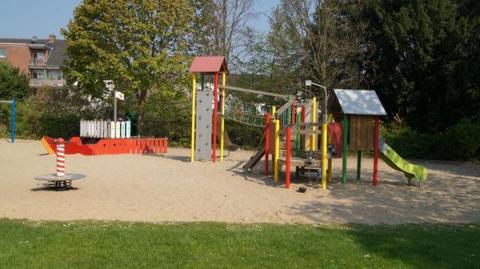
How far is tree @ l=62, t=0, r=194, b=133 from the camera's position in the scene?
26312 mm

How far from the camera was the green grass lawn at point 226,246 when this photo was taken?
601 cm

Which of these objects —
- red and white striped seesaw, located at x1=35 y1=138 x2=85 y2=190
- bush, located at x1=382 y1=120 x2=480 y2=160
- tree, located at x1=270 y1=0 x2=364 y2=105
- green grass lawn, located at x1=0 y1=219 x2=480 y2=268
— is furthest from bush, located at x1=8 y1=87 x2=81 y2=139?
green grass lawn, located at x1=0 y1=219 x2=480 y2=268

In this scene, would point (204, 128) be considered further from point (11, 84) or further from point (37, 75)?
point (37, 75)

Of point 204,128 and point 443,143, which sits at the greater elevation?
point 204,128

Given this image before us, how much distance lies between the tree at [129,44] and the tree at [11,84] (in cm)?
2431

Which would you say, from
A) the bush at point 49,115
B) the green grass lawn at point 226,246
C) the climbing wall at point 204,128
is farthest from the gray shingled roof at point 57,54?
the green grass lawn at point 226,246

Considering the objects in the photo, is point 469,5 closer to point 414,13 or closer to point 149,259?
point 414,13

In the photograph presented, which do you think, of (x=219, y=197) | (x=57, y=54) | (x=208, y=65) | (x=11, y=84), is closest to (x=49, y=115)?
(x=208, y=65)

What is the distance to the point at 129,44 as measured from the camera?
26656 mm

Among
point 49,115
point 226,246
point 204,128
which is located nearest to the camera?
point 226,246

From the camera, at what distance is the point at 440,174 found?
17.8 metres

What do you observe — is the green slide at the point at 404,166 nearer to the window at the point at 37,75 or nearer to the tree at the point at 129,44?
the tree at the point at 129,44

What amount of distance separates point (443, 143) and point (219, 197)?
15215mm

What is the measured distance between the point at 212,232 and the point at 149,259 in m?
1.69
